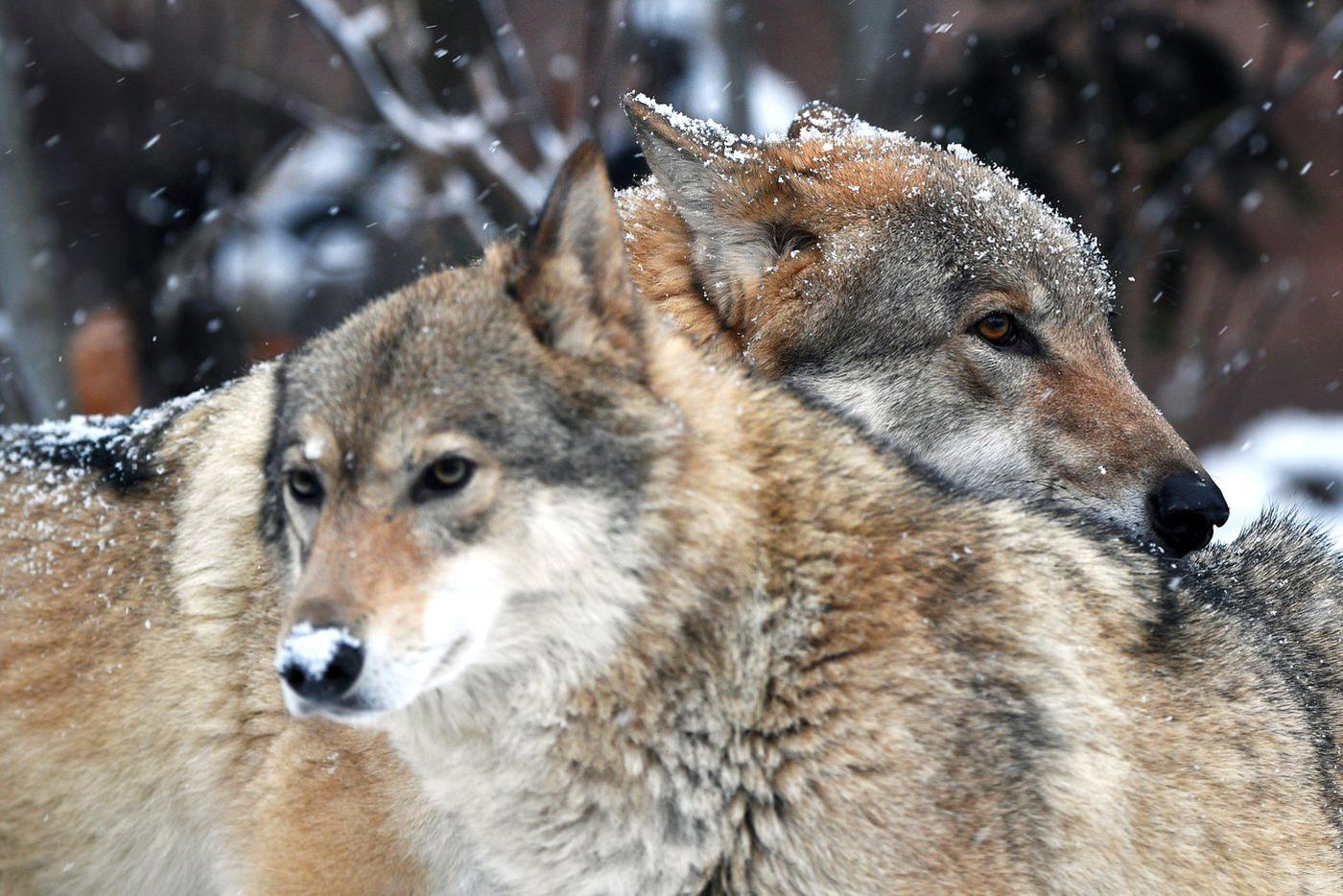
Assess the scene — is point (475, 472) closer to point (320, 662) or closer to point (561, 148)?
point (320, 662)

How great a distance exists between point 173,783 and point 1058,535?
7.61ft

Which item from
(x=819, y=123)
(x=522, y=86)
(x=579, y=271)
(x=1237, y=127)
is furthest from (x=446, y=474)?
(x=1237, y=127)

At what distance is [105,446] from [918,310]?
240 centimetres

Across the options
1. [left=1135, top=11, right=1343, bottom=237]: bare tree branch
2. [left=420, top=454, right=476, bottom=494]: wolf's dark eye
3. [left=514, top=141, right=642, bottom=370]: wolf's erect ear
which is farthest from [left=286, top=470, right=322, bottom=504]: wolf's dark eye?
[left=1135, top=11, right=1343, bottom=237]: bare tree branch

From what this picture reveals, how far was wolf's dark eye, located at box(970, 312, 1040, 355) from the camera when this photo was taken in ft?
13.6

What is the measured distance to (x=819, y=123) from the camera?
16.6ft

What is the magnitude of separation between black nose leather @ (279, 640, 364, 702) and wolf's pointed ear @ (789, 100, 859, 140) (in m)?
3.09

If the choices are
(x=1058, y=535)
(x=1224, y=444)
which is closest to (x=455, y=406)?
(x=1058, y=535)

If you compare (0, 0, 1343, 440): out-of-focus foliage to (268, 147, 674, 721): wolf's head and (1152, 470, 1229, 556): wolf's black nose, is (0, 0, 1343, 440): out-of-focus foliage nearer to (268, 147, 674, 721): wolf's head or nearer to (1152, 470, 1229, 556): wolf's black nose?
(1152, 470, 1229, 556): wolf's black nose

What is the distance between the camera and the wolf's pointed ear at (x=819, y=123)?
4.98m

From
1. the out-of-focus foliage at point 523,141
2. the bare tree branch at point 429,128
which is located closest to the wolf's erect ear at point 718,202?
the bare tree branch at point 429,128

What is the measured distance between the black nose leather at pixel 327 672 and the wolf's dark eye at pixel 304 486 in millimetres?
438

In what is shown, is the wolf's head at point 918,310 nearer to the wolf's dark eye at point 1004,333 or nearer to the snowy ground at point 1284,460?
the wolf's dark eye at point 1004,333

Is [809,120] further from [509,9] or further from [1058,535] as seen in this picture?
[509,9]
